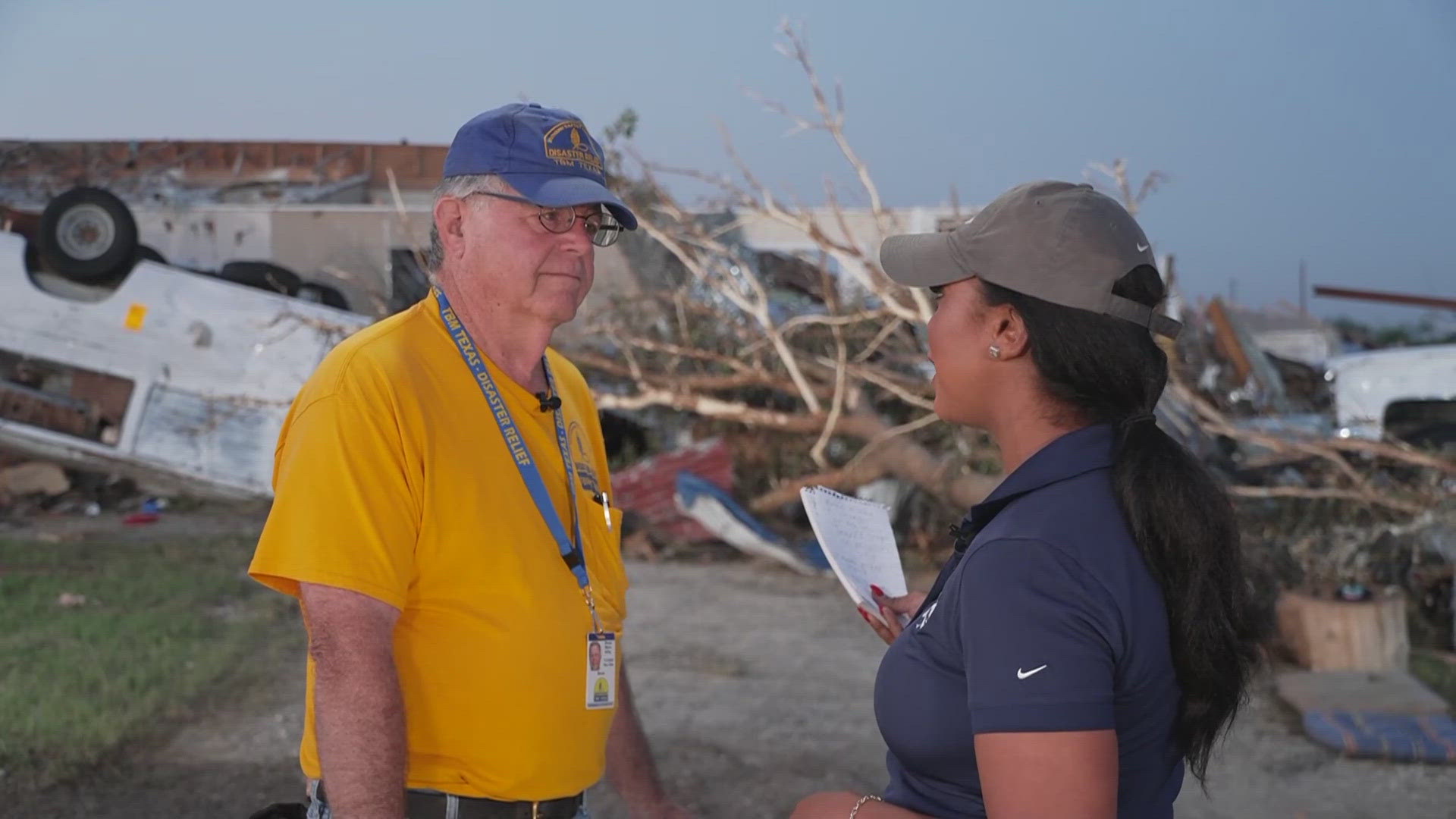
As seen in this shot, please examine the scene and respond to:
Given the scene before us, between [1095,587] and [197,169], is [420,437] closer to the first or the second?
[1095,587]

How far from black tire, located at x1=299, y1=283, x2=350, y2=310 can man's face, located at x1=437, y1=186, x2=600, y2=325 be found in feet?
36.9

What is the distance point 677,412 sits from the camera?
11039 mm

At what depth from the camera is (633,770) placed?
A: 2.61m

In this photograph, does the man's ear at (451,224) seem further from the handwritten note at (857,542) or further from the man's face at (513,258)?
the handwritten note at (857,542)

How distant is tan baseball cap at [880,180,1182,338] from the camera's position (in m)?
1.71

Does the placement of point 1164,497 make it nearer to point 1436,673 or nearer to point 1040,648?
point 1040,648

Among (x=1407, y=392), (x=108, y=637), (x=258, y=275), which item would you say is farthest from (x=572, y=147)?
(x=258, y=275)

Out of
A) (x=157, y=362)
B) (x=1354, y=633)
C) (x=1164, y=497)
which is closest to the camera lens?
(x=1164, y=497)

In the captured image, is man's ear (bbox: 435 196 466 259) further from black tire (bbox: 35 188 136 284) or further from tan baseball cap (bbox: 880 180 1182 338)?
black tire (bbox: 35 188 136 284)

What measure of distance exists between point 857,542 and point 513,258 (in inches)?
34.0

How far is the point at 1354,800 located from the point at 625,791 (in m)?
3.86

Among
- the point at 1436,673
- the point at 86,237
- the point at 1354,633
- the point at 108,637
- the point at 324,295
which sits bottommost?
the point at 1436,673

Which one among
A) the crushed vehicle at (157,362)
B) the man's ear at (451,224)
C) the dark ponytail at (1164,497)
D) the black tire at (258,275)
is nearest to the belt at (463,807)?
the man's ear at (451,224)

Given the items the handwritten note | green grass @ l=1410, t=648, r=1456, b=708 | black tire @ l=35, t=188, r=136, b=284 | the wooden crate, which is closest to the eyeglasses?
the handwritten note
